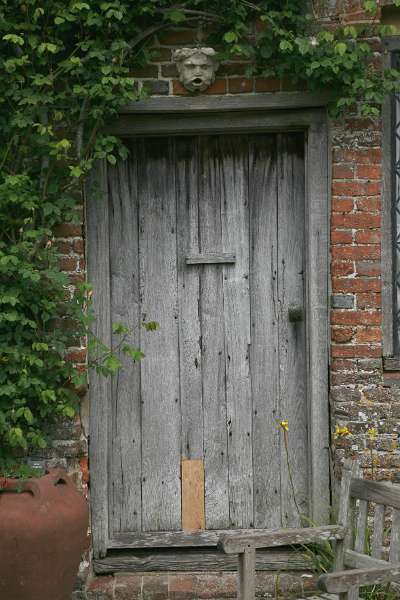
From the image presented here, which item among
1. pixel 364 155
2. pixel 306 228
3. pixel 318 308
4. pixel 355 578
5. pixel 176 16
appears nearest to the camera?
pixel 355 578

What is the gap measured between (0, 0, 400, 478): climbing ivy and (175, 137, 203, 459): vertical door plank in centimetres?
44

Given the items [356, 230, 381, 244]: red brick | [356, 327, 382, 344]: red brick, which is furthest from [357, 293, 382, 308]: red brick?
[356, 230, 381, 244]: red brick

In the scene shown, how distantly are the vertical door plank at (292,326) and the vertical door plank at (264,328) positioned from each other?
0.12 feet

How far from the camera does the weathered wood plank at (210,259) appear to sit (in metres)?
4.94

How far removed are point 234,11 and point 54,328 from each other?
1807mm

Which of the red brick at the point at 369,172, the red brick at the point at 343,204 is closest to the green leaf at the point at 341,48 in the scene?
the red brick at the point at 369,172

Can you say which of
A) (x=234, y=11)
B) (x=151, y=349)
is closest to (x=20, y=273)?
(x=151, y=349)

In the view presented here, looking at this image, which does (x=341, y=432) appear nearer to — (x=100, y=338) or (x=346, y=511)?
(x=346, y=511)

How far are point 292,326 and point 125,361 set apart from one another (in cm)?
92

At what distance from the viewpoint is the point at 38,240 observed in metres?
4.46

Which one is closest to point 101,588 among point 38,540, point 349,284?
point 38,540

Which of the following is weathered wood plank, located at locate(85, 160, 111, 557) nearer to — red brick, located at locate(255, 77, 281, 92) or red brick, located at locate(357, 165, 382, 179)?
red brick, located at locate(255, 77, 281, 92)

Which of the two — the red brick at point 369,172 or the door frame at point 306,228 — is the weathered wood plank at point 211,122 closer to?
the door frame at point 306,228

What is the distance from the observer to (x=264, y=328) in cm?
498
